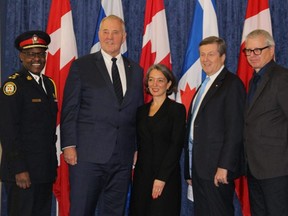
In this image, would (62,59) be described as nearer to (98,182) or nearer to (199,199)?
(98,182)

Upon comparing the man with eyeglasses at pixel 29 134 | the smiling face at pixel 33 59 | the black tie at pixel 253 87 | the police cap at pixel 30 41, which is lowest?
the man with eyeglasses at pixel 29 134

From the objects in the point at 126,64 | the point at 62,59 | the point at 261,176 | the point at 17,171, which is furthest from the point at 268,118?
the point at 62,59

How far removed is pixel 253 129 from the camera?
2.46 m

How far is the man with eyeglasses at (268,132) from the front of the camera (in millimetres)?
2396

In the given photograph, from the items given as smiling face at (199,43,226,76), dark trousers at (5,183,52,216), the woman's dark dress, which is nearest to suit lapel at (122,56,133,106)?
the woman's dark dress

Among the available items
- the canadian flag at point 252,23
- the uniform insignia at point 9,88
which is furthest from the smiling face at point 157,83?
the canadian flag at point 252,23

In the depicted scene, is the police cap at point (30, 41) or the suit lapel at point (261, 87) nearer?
the suit lapel at point (261, 87)

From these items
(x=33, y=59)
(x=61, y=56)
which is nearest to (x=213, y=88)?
(x=33, y=59)

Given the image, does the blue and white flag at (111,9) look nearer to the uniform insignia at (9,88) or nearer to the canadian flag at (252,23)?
the canadian flag at (252,23)

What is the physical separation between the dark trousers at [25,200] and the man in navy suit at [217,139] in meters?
1.12

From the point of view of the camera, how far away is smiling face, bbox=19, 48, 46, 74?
2.76 m

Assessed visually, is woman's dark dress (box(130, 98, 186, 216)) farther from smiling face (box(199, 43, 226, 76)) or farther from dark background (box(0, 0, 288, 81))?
dark background (box(0, 0, 288, 81))

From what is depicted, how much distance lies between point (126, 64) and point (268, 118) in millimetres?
1169

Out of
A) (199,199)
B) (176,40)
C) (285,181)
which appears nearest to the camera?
(285,181)
